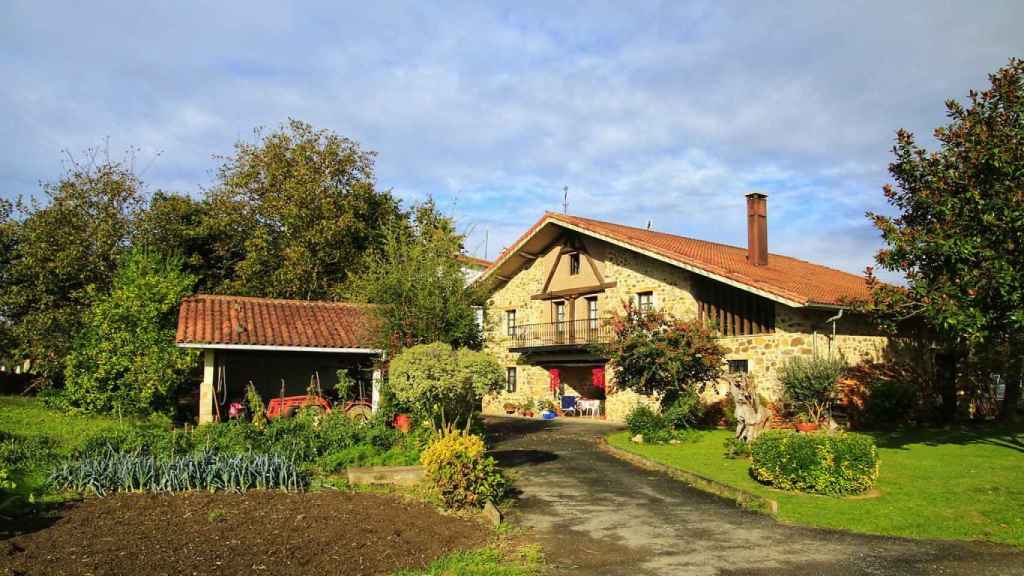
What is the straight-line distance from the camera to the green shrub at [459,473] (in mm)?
9383

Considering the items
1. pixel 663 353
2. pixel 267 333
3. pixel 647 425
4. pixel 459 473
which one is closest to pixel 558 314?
pixel 647 425

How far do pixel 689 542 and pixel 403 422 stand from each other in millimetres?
7759

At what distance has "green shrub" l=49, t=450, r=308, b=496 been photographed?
29.2 ft

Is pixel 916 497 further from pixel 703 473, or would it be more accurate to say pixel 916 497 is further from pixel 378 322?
pixel 378 322

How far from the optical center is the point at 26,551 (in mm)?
6398

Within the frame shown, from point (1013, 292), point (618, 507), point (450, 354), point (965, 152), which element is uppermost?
point (965, 152)

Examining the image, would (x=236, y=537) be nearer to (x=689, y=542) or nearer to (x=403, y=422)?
(x=689, y=542)

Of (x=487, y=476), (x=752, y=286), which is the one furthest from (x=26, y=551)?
(x=752, y=286)

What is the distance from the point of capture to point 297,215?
80.9 feet

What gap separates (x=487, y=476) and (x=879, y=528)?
15.6ft

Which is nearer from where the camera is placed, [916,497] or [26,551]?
[26,551]

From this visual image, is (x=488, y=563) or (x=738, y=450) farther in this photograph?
(x=738, y=450)

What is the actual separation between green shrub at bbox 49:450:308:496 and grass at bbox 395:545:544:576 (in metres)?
3.43

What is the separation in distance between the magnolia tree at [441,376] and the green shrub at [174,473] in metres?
1.98
